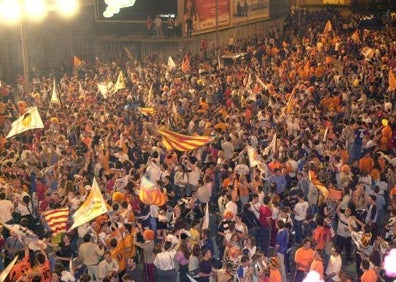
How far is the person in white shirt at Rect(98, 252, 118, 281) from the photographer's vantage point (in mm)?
10438

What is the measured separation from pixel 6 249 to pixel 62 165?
403 cm

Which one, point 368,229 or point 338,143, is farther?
point 338,143

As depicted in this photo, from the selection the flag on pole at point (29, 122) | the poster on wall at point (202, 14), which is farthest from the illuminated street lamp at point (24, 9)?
the poster on wall at point (202, 14)

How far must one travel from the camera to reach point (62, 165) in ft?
50.5


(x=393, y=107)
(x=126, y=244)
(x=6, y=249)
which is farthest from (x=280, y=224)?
(x=393, y=107)

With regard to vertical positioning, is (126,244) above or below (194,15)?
below

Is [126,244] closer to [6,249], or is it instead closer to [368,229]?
[6,249]

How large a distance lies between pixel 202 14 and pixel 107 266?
29527 millimetres

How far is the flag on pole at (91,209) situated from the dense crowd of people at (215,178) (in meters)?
0.41

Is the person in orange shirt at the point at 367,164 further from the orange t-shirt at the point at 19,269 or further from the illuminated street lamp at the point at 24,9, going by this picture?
the illuminated street lamp at the point at 24,9

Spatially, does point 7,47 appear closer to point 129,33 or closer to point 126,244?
point 129,33

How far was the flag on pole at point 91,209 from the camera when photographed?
448 inches

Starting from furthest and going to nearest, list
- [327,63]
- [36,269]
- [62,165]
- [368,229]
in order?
[327,63] → [62,165] → [368,229] → [36,269]

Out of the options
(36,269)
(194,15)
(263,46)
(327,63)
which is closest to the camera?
(36,269)
